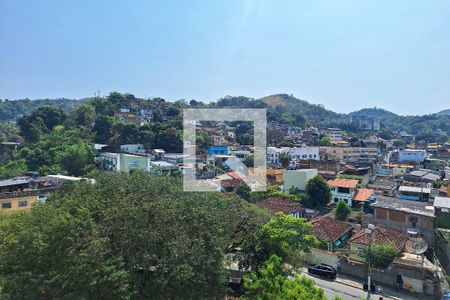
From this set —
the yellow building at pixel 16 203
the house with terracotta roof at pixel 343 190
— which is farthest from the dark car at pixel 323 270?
the yellow building at pixel 16 203

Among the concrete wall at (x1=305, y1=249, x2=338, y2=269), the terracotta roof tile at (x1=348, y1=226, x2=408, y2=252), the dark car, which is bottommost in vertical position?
the dark car

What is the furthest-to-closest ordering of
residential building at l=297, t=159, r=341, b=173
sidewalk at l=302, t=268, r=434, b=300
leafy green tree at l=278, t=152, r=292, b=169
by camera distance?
1. leafy green tree at l=278, t=152, r=292, b=169
2. residential building at l=297, t=159, r=341, b=173
3. sidewalk at l=302, t=268, r=434, b=300

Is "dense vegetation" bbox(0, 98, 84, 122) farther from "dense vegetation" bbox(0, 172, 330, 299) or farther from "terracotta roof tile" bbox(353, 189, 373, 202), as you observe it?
"dense vegetation" bbox(0, 172, 330, 299)

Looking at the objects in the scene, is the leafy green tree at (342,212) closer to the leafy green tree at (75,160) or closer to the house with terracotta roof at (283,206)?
the house with terracotta roof at (283,206)

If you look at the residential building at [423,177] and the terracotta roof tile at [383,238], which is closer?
the terracotta roof tile at [383,238]

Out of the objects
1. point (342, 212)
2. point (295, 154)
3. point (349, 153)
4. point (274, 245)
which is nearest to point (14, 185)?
point (274, 245)

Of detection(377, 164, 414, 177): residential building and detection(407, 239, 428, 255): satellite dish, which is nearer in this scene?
detection(407, 239, 428, 255): satellite dish

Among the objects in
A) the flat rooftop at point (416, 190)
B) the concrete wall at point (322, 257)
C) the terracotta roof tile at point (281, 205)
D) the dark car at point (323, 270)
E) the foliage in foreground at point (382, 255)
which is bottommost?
the dark car at point (323, 270)

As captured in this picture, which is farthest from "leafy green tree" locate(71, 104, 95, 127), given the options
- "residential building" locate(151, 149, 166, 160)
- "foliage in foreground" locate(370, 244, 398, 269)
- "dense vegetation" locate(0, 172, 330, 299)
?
"foliage in foreground" locate(370, 244, 398, 269)
